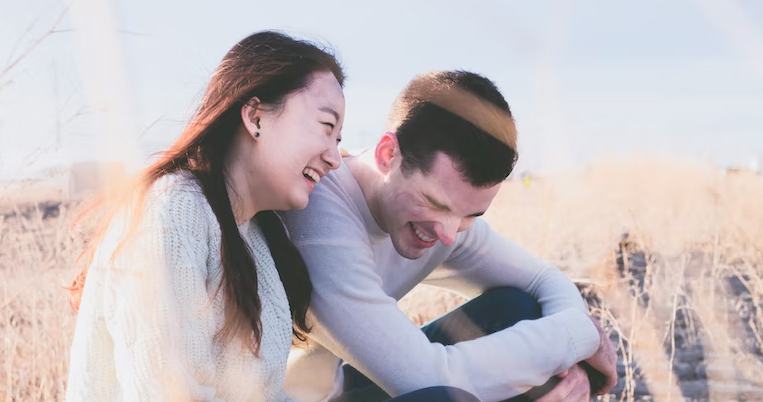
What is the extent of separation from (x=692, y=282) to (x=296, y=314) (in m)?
3.39

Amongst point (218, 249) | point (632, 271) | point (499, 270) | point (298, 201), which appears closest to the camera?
point (218, 249)

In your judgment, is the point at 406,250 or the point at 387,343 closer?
the point at 387,343

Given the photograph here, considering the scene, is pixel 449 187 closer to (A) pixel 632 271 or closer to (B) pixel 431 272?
(B) pixel 431 272

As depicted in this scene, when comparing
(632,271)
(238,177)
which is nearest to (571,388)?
(238,177)

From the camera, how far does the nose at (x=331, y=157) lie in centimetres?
161

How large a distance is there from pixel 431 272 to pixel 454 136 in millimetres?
517

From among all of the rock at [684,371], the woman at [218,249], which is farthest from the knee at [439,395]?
the rock at [684,371]

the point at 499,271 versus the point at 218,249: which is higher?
the point at 218,249

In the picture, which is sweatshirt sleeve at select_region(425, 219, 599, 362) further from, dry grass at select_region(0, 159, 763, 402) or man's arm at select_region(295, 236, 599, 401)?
dry grass at select_region(0, 159, 763, 402)

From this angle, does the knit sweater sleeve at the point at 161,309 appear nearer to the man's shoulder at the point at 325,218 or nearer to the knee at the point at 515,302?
the man's shoulder at the point at 325,218

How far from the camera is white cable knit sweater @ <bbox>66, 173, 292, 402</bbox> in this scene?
4.34 ft

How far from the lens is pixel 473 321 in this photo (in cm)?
223

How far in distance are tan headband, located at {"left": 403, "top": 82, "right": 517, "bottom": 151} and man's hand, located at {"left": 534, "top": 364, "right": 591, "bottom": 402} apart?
60 cm

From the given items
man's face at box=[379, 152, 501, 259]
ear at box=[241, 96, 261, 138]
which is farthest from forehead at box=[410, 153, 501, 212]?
ear at box=[241, 96, 261, 138]
